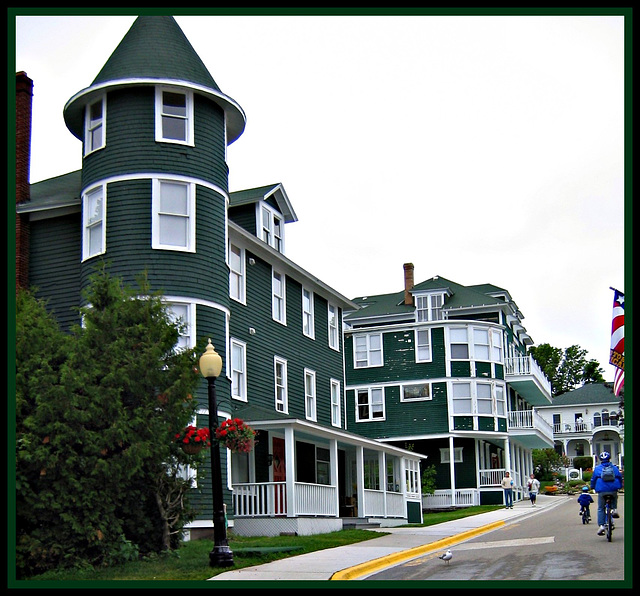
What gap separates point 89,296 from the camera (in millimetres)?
19141

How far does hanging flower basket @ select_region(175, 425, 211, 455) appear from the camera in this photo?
18.2 metres

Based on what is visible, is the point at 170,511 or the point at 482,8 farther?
the point at 170,511

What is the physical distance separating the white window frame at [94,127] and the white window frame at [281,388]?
942cm

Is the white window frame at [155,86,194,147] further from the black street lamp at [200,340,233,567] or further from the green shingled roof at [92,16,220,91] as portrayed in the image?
the black street lamp at [200,340,233,567]

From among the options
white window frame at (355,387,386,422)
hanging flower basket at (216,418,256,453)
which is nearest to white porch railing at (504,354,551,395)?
white window frame at (355,387,386,422)

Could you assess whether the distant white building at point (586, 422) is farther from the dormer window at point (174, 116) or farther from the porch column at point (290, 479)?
the dormer window at point (174, 116)

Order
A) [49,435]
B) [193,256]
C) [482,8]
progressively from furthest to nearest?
[193,256], [49,435], [482,8]

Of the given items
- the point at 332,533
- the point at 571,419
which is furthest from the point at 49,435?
the point at 571,419

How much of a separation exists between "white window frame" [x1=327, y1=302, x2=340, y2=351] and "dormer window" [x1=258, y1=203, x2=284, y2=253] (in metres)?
5.33

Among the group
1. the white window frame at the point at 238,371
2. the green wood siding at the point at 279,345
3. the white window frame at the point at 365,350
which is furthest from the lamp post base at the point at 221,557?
the white window frame at the point at 365,350

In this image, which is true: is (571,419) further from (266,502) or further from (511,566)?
(511,566)

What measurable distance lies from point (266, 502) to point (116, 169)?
33.7ft

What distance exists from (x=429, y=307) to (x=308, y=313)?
22991 mm

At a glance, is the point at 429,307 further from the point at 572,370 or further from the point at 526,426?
the point at 572,370
